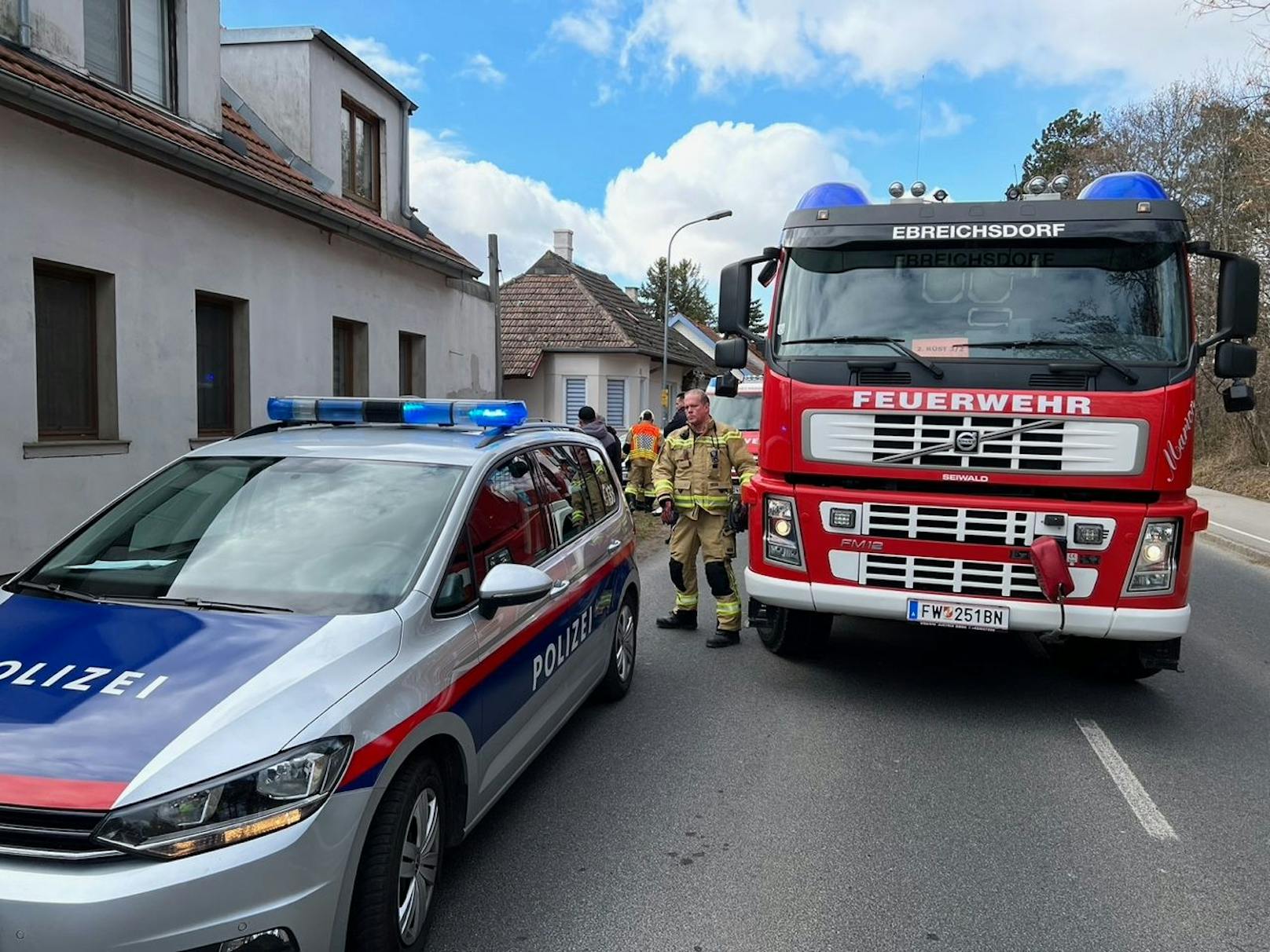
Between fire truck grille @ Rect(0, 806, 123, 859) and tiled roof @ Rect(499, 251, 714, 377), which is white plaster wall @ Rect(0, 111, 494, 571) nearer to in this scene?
fire truck grille @ Rect(0, 806, 123, 859)

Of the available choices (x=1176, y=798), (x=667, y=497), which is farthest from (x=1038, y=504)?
(x=667, y=497)

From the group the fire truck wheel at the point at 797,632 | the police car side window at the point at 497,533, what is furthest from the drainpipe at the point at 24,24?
the fire truck wheel at the point at 797,632

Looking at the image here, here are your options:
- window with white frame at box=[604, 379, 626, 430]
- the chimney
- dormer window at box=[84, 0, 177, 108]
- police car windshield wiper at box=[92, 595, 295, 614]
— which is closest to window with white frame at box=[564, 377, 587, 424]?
window with white frame at box=[604, 379, 626, 430]

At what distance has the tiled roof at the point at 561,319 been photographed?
27266 millimetres

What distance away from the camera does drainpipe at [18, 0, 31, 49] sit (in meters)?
7.27

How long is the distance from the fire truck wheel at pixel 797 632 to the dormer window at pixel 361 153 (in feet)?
32.5

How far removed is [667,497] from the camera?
688cm

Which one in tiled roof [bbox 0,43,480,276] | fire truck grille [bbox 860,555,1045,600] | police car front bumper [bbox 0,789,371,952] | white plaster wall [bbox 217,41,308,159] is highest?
white plaster wall [bbox 217,41,308,159]

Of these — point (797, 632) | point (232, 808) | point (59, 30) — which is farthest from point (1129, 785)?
point (59, 30)

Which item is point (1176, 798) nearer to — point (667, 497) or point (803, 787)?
point (803, 787)

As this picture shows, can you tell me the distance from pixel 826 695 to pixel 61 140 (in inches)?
272

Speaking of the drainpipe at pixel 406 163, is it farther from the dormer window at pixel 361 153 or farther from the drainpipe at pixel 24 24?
the drainpipe at pixel 24 24

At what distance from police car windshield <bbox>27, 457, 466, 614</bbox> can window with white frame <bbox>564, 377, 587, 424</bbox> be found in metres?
23.6

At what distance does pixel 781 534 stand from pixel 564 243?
105 feet
